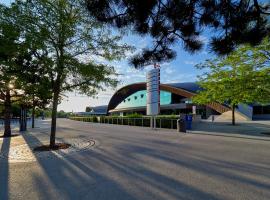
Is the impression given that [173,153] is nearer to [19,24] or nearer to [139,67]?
[139,67]

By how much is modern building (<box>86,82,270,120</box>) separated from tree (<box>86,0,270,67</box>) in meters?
22.8

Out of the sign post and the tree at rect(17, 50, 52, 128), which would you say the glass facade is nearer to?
the sign post

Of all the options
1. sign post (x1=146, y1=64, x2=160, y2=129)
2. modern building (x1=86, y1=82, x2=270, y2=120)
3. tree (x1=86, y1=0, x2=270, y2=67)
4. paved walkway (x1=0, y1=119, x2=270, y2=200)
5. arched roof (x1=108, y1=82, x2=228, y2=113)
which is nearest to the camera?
tree (x1=86, y1=0, x2=270, y2=67)

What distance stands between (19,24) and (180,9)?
24.7 ft

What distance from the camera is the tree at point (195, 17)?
400 centimetres

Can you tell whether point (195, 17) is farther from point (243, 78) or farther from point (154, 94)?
point (154, 94)

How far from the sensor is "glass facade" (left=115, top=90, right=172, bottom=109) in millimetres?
55684

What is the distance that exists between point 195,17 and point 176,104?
4625 cm

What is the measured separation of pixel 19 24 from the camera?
9539 mm

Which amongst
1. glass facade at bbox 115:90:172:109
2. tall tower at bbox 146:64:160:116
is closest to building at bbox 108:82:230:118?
glass facade at bbox 115:90:172:109

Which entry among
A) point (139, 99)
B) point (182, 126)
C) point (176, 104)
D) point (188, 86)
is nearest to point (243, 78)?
point (182, 126)

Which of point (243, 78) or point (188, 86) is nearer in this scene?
point (243, 78)

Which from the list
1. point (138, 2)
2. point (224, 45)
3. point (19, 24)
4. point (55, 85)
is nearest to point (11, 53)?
point (19, 24)

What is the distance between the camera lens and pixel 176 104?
5022 cm
